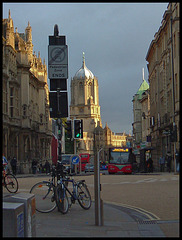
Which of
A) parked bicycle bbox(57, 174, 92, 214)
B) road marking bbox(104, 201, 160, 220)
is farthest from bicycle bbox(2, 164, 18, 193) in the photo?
parked bicycle bbox(57, 174, 92, 214)

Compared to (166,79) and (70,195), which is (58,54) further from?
(166,79)

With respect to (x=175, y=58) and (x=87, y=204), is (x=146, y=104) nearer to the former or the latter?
(x=175, y=58)

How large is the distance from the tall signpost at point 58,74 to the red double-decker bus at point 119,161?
35.3 meters

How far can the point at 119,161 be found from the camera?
47938 mm

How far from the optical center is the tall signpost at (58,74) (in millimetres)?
12180

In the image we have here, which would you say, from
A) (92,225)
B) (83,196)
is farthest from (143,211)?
(92,225)

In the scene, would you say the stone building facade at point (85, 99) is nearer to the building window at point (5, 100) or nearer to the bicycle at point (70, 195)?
the building window at point (5, 100)

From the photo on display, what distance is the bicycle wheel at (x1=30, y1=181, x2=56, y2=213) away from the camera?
38.8 ft

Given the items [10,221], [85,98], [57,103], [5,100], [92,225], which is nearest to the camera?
[10,221]

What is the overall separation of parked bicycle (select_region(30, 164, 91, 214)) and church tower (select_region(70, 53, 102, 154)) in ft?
544

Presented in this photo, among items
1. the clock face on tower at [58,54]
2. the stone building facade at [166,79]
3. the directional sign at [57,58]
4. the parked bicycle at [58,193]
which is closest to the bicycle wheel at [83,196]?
the parked bicycle at [58,193]

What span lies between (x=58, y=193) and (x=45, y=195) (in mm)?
1321

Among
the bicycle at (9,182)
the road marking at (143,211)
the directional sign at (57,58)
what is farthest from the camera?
the bicycle at (9,182)

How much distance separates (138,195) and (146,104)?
7865 centimetres
